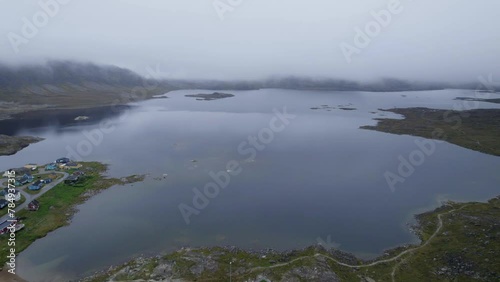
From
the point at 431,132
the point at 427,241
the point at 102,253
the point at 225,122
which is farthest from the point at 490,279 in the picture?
the point at 225,122

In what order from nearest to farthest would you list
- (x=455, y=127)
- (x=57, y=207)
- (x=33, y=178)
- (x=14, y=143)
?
(x=57, y=207)
(x=33, y=178)
(x=14, y=143)
(x=455, y=127)

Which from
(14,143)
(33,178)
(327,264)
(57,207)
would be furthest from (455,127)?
(14,143)

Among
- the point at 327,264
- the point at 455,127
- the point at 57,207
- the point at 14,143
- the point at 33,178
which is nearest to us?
the point at 327,264

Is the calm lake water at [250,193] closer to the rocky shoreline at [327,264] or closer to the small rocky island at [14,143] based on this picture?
the rocky shoreline at [327,264]

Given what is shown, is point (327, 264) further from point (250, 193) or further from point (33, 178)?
point (33, 178)

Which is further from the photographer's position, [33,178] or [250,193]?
[33,178]

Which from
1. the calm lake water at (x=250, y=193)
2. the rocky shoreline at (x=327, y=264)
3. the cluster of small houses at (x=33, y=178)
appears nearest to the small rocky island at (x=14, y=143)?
the calm lake water at (x=250, y=193)

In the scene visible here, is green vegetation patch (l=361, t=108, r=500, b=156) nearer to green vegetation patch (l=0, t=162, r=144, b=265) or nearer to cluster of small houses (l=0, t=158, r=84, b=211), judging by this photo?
green vegetation patch (l=0, t=162, r=144, b=265)

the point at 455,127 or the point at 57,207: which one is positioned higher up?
the point at 455,127
